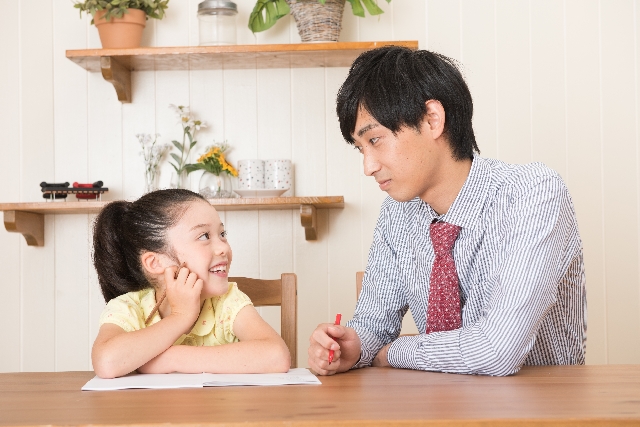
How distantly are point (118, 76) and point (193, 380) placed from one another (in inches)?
61.8

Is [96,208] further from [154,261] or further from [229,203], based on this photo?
[154,261]

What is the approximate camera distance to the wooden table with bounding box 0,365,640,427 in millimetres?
859

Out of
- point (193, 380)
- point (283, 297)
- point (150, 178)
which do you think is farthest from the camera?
point (150, 178)

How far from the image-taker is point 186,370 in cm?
130

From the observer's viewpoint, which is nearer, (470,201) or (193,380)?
(193,380)

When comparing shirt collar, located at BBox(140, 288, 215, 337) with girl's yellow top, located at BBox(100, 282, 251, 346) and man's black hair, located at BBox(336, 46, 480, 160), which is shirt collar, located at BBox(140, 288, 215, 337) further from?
man's black hair, located at BBox(336, 46, 480, 160)

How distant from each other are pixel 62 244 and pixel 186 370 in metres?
1.49

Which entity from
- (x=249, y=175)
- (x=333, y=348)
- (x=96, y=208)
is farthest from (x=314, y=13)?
(x=333, y=348)

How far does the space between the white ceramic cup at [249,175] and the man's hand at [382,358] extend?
1.11 m

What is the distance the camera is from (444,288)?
1.45 meters

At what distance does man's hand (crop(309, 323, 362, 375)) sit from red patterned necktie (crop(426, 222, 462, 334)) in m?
0.17

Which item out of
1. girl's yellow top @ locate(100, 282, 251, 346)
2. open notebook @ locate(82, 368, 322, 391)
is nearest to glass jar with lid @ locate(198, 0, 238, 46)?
girl's yellow top @ locate(100, 282, 251, 346)

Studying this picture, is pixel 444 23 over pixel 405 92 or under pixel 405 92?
over

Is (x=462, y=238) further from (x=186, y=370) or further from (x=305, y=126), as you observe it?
(x=305, y=126)
